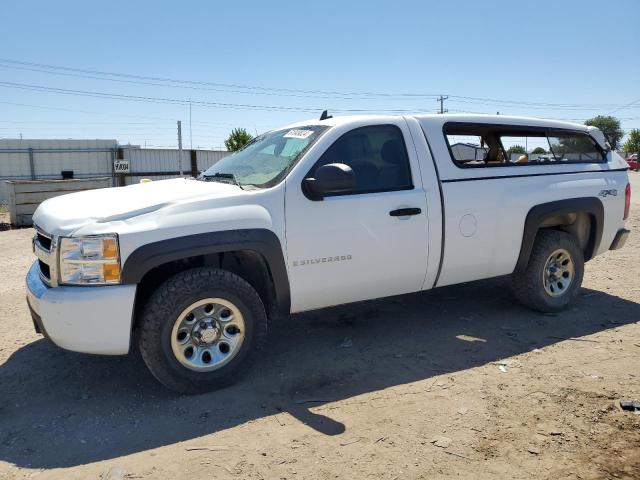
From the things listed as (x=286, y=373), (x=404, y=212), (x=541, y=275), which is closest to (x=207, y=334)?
(x=286, y=373)

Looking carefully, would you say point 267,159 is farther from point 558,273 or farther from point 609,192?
point 609,192

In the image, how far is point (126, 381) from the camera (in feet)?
12.6

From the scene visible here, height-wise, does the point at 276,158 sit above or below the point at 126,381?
above

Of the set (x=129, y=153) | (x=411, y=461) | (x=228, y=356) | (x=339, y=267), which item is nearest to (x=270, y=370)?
(x=228, y=356)

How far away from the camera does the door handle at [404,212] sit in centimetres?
409

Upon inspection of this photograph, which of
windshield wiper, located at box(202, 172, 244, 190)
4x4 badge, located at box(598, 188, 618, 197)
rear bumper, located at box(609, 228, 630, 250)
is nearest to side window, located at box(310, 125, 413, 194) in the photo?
windshield wiper, located at box(202, 172, 244, 190)

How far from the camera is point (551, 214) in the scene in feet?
16.1

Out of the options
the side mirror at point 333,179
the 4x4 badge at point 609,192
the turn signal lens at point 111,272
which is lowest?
the turn signal lens at point 111,272

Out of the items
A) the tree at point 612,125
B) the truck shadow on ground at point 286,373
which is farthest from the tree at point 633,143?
the truck shadow on ground at point 286,373

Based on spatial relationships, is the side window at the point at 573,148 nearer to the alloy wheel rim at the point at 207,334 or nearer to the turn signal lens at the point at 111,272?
the alloy wheel rim at the point at 207,334

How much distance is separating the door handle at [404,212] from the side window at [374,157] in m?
0.19

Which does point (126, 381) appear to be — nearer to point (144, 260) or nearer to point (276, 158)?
point (144, 260)

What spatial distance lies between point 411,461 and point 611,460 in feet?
3.47

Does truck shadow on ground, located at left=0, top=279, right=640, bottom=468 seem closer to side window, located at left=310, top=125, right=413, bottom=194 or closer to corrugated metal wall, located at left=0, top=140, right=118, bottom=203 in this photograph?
side window, located at left=310, top=125, right=413, bottom=194
